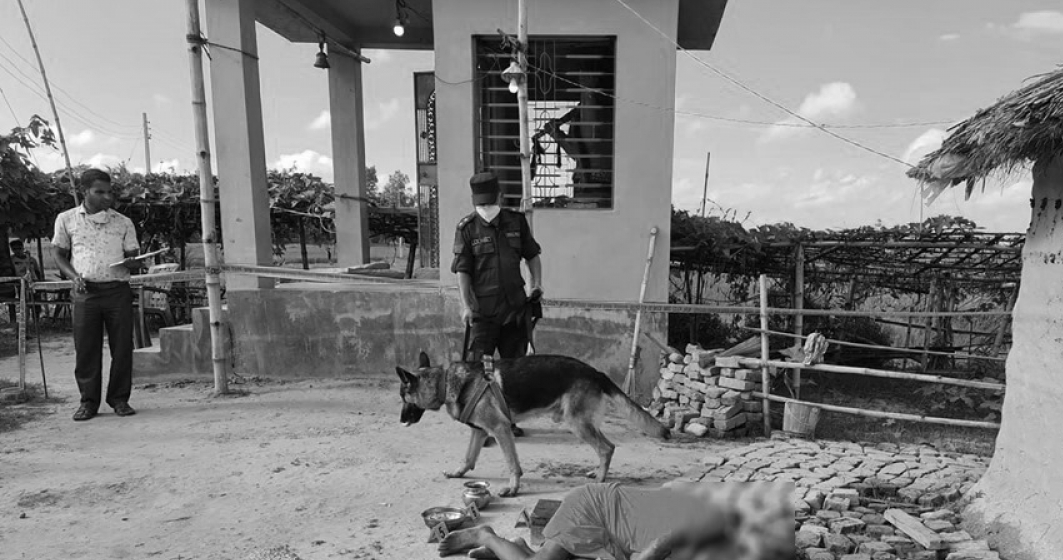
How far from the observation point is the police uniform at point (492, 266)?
14.9 feet

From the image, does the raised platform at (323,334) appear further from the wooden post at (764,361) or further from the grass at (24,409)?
the wooden post at (764,361)

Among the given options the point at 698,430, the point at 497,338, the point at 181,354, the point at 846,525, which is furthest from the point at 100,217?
the point at 846,525

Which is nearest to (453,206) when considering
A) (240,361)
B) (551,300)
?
(551,300)

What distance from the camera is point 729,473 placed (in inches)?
169

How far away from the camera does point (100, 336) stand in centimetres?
544

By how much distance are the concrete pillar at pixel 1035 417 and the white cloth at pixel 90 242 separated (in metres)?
7.29

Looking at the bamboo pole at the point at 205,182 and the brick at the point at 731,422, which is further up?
the bamboo pole at the point at 205,182

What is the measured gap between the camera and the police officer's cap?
14.5 ft

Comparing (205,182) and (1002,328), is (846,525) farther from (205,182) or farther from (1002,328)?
(1002,328)

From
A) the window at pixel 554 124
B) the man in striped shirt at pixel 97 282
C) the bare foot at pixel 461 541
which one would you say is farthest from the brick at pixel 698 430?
the man in striped shirt at pixel 97 282

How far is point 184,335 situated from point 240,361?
2.43 feet

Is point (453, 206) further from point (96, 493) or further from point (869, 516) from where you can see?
point (869, 516)

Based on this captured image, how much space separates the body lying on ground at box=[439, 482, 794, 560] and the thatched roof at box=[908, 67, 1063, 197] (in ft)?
8.21

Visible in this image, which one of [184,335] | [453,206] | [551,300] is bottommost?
[184,335]
